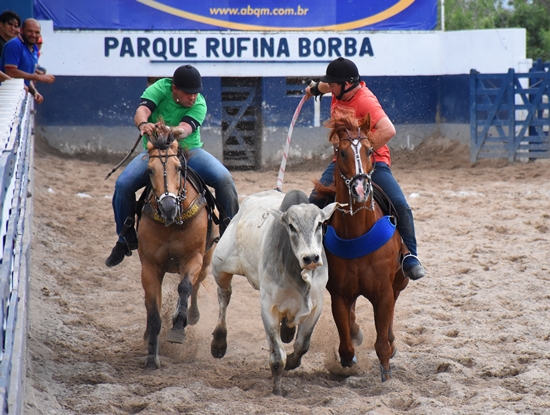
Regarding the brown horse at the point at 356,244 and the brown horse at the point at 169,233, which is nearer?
the brown horse at the point at 356,244

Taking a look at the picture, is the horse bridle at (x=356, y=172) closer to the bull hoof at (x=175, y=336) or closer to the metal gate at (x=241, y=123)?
the bull hoof at (x=175, y=336)

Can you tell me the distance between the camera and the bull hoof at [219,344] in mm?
6242

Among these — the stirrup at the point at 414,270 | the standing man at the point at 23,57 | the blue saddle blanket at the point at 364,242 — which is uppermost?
the standing man at the point at 23,57

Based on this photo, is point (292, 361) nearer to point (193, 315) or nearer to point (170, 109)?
point (193, 315)

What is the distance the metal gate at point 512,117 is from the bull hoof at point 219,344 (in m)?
10.6

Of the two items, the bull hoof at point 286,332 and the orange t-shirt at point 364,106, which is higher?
the orange t-shirt at point 364,106

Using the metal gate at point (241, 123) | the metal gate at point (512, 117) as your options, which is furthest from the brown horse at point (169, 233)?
the metal gate at point (512, 117)

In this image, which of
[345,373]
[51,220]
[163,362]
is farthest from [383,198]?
[51,220]

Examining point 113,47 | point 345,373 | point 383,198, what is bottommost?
point 345,373

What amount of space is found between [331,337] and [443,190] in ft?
22.7

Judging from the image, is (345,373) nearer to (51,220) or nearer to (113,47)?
(51,220)

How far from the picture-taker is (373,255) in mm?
5555

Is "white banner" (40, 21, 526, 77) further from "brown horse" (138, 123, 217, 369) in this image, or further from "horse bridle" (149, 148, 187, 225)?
"horse bridle" (149, 148, 187, 225)

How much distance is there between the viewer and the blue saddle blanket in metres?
5.52
